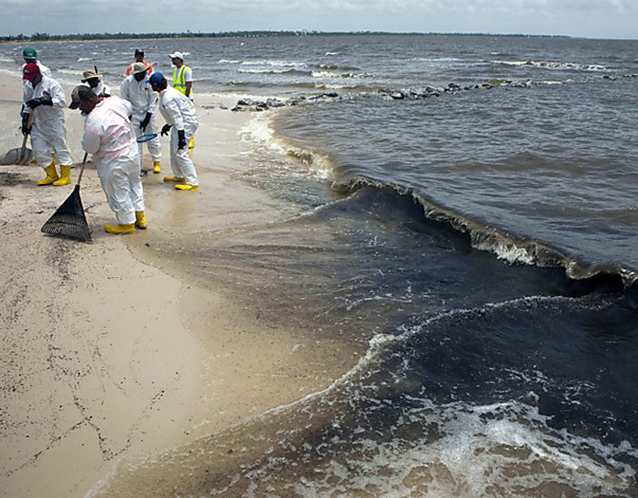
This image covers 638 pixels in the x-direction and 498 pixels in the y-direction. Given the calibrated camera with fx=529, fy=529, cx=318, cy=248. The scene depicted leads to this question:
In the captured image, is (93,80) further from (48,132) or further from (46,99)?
(48,132)

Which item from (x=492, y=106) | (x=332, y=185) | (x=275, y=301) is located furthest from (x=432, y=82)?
(x=275, y=301)

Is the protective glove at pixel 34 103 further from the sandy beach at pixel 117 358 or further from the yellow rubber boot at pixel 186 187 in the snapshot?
the yellow rubber boot at pixel 186 187

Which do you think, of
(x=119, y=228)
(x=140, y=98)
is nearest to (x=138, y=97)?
(x=140, y=98)

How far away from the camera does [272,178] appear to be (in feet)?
31.1

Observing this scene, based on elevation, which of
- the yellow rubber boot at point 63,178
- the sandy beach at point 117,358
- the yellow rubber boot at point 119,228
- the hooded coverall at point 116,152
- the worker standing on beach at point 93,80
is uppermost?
the worker standing on beach at point 93,80

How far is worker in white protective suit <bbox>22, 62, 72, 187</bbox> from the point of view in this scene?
7.77 metres

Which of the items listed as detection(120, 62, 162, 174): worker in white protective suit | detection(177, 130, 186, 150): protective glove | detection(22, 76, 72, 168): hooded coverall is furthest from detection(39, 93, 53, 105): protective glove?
detection(177, 130, 186, 150): protective glove

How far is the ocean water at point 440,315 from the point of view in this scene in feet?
10.5

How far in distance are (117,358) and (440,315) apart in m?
2.87

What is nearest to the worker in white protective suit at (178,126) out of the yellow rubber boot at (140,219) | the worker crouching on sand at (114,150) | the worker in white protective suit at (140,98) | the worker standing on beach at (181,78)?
the worker in white protective suit at (140,98)

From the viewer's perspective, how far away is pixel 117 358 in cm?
402

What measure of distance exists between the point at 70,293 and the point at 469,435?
362cm

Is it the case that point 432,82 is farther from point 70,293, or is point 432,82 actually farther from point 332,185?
point 70,293

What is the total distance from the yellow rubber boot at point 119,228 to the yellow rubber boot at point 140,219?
0.17m
